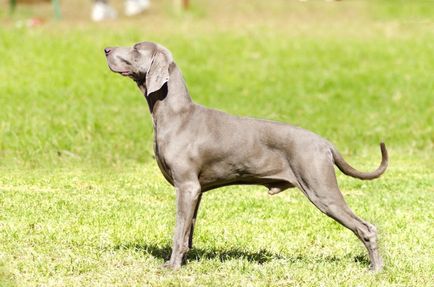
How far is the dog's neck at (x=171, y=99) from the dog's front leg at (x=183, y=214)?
58 cm

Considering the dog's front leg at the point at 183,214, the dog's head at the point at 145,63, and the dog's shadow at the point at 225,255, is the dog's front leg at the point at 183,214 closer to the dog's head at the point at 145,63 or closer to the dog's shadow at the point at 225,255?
the dog's shadow at the point at 225,255

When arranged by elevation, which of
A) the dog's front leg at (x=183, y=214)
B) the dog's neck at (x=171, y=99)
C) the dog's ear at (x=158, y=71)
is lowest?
the dog's front leg at (x=183, y=214)

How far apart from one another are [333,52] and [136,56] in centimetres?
1153

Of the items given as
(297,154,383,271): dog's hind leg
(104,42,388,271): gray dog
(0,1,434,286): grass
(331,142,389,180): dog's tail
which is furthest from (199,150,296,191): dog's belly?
(0,1,434,286): grass

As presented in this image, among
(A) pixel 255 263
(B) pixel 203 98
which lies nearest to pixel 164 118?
(A) pixel 255 263

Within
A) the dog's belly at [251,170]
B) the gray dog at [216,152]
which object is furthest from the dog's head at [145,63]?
the dog's belly at [251,170]

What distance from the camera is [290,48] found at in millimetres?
18531

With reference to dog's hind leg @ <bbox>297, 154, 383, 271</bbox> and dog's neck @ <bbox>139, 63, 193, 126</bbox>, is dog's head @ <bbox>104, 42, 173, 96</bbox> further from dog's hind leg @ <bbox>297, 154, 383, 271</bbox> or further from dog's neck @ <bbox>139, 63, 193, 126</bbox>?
dog's hind leg @ <bbox>297, 154, 383, 271</bbox>

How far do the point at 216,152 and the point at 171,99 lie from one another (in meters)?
0.56

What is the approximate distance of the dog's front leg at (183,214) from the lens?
23.2ft

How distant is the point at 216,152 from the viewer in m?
7.18

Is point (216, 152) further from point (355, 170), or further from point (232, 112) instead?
point (232, 112)

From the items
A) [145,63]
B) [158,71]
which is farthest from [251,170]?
[145,63]

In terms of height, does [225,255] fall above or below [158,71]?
below
